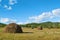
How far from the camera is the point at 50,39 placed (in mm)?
26453

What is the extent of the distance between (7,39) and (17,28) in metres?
20.8

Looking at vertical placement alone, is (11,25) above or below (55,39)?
above

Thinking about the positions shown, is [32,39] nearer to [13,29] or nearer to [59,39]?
[59,39]

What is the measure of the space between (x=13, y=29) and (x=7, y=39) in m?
19.7

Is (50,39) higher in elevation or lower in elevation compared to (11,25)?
lower

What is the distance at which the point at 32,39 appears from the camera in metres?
26.6

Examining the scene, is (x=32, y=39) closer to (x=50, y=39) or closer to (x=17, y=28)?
(x=50, y=39)

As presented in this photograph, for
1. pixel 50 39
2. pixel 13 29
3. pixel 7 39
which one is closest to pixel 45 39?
pixel 50 39

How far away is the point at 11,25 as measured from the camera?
47156 millimetres

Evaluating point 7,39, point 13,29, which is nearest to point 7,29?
point 13,29

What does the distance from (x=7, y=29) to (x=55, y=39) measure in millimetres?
21340

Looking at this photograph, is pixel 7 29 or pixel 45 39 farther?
pixel 7 29

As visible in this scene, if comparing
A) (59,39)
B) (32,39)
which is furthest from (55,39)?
(32,39)

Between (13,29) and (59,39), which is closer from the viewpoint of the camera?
(59,39)
